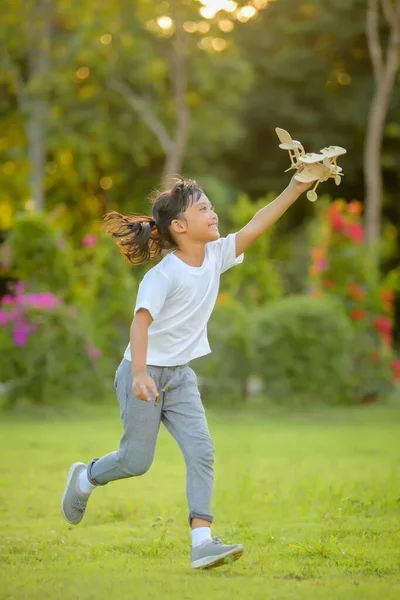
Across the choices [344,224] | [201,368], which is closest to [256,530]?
[201,368]

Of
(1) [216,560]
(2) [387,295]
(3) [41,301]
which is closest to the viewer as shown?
(1) [216,560]

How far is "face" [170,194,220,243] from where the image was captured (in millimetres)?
4949

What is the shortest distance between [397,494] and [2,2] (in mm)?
22635

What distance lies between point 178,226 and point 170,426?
2.94 ft

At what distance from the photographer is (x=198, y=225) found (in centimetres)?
496

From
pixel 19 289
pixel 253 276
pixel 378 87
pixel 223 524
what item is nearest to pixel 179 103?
pixel 378 87

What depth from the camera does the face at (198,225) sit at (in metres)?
4.95

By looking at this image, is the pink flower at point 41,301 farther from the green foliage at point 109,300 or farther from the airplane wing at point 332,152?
the airplane wing at point 332,152

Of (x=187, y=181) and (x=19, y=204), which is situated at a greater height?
(x=19, y=204)

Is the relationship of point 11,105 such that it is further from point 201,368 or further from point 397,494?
point 397,494

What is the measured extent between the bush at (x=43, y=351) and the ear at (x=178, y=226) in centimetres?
837

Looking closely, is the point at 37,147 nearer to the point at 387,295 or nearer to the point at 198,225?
the point at 387,295

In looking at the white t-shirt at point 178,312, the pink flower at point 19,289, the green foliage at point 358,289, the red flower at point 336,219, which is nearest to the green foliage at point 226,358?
the green foliage at point 358,289

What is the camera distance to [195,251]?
4.96 meters
